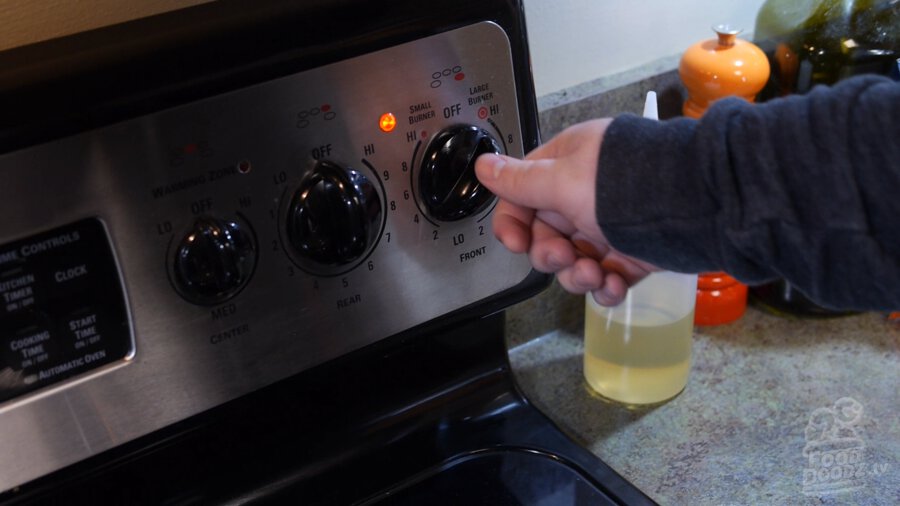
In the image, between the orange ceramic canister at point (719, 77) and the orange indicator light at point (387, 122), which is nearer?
the orange indicator light at point (387, 122)

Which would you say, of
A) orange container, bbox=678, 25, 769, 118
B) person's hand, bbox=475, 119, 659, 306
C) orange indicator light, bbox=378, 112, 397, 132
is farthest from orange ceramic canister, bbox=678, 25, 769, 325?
orange indicator light, bbox=378, 112, 397, 132

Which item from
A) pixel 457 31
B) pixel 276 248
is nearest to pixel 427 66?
pixel 457 31

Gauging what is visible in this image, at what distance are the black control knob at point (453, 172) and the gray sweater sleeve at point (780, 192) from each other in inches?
3.7

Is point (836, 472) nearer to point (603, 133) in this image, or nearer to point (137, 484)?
point (603, 133)

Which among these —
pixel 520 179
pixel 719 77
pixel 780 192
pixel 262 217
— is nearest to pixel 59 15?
pixel 262 217

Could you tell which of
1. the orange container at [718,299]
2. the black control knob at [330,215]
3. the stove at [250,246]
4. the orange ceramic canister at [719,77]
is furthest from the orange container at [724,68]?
the black control knob at [330,215]

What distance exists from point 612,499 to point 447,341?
151 mm

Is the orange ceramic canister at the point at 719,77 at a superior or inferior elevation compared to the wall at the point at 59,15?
inferior

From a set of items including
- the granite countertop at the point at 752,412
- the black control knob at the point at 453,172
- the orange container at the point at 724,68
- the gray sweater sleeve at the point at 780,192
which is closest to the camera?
the gray sweater sleeve at the point at 780,192

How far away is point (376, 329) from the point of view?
521 millimetres

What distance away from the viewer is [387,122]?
481 millimetres

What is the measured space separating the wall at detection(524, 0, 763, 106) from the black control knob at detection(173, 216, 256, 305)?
0.37 metres

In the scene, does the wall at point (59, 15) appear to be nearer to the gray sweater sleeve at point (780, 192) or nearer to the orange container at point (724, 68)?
the gray sweater sleeve at point (780, 192)

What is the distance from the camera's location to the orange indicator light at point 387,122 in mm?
479
